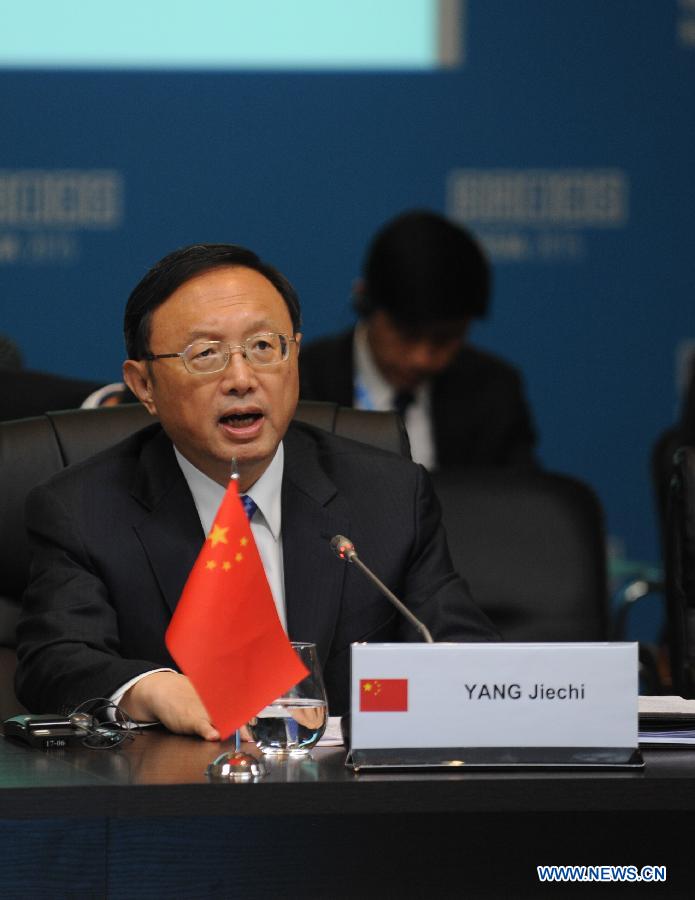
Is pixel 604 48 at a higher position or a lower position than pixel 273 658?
higher

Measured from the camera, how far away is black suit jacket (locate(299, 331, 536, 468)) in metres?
4.56

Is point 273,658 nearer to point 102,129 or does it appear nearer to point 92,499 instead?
point 92,499

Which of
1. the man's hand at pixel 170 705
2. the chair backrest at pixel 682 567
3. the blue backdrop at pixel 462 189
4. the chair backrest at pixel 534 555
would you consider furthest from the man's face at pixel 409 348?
the man's hand at pixel 170 705

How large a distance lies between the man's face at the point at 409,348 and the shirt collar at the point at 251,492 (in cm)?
204

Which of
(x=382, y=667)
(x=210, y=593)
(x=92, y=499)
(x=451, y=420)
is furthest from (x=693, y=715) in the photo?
(x=451, y=420)

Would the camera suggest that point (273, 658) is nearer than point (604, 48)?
Yes

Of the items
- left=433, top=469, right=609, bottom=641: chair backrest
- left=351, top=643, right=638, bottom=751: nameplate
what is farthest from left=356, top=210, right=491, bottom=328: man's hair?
left=351, top=643, right=638, bottom=751: nameplate

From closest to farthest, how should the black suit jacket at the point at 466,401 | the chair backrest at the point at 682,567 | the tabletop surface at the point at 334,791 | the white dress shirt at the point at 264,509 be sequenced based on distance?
the tabletop surface at the point at 334,791 → the white dress shirt at the point at 264,509 → the chair backrest at the point at 682,567 → the black suit jacket at the point at 466,401

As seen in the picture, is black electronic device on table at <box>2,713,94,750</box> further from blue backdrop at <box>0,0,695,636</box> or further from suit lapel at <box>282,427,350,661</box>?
blue backdrop at <box>0,0,695,636</box>

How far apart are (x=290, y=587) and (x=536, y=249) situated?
3.16 metres

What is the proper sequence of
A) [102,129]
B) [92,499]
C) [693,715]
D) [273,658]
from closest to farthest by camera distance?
[273,658] < [693,715] < [92,499] < [102,129]

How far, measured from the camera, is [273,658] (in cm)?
161

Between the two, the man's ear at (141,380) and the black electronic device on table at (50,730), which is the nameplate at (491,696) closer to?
the black electronic device on table at (50,730)

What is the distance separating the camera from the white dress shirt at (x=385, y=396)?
4.58 meters
